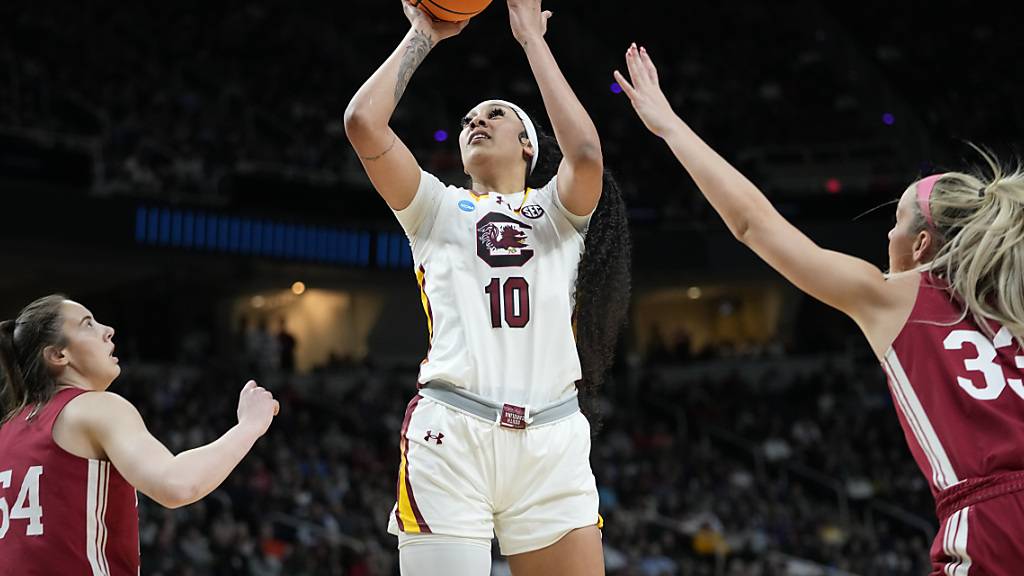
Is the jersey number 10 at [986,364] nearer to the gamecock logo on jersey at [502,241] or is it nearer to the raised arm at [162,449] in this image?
the gamecock logo on jersey at [502,241]

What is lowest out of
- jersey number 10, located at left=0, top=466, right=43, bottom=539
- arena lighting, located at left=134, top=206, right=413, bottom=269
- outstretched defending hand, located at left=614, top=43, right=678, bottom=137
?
jersey number 10, located at left=0, top=466, right=43, bottom=539

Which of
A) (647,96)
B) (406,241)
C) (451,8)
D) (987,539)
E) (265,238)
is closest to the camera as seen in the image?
(987,539)

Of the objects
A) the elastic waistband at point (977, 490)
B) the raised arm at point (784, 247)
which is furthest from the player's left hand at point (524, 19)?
the elastic waistband at point (977, 490)

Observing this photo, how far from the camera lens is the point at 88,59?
67.8 feet

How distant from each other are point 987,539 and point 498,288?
5.53ft

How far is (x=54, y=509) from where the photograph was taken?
3.46m

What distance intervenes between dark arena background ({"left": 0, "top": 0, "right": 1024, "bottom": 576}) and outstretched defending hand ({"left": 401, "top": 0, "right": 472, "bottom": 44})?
8740 millimetres

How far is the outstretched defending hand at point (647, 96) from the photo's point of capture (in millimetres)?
3105

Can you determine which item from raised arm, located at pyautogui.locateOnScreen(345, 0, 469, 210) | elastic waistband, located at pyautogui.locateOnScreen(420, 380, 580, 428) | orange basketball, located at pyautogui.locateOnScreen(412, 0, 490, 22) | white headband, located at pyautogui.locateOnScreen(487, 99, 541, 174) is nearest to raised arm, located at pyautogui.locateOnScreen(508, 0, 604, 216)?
orange basketball, located at pyautogui.locateOnScreen(412, 0, 490, 22)

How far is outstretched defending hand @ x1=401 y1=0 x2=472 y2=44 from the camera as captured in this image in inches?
164

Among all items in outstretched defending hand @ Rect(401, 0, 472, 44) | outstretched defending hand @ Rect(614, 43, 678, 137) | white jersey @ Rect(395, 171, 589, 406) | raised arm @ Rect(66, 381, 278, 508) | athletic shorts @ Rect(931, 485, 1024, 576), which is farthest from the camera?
outstretched defending hand @ Rect(401, 0, 472, 44)

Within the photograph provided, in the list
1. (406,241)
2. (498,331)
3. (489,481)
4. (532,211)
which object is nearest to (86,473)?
(489,481)

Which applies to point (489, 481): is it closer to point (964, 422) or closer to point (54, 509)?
point (54, 509)

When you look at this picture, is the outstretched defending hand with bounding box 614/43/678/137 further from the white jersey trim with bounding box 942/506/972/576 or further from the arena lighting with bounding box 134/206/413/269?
the arena lighting with bounding box 134/206/413/269
